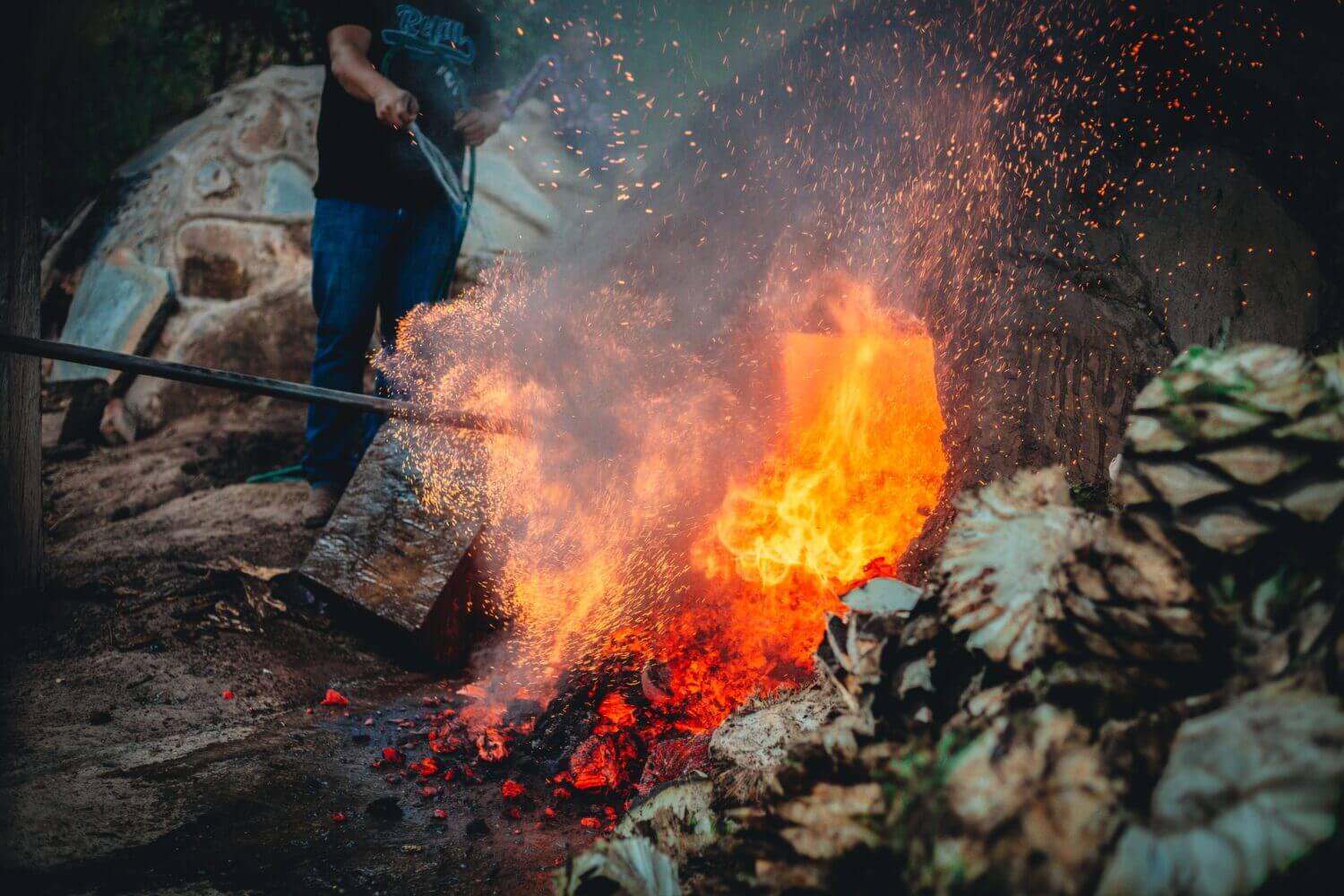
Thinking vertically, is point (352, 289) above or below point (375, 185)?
below

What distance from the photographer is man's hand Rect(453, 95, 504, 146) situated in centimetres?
380

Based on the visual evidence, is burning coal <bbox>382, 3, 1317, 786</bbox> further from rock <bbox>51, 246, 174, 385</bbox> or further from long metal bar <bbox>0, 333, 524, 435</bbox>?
rock <bbox>51, 246, 174, 385</bbox>

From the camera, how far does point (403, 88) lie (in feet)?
12.0

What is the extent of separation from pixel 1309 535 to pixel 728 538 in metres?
1.96

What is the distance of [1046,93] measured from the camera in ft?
8.05

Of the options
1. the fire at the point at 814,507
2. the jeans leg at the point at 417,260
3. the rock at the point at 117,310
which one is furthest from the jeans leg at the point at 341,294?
the rock at the point at 117,310

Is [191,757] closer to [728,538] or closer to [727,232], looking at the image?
[728,538]

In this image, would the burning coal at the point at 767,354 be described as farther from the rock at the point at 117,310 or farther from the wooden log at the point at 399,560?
the rock at the point at 117,310

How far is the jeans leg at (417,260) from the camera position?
3775 millimetres

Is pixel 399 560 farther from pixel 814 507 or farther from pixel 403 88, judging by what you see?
pixel 403 88

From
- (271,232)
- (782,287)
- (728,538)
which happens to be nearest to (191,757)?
(728,538)

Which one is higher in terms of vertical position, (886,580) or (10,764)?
(886,580)

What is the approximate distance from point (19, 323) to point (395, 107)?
1712 millimetres

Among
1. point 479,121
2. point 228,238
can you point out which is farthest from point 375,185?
point 228,238
